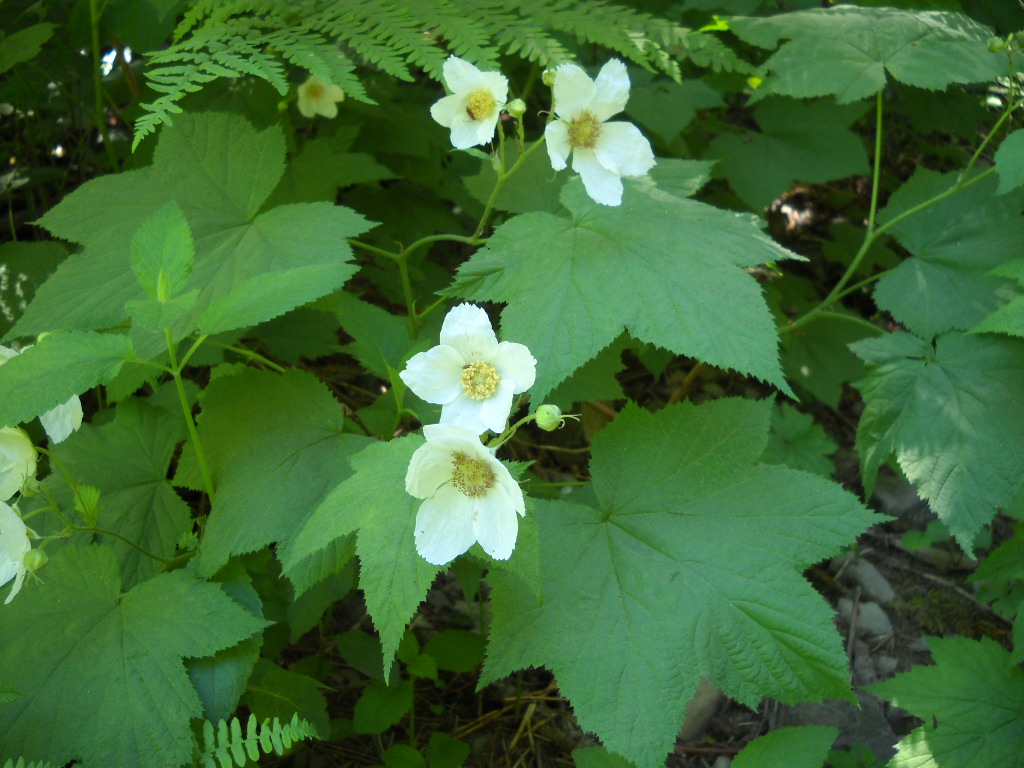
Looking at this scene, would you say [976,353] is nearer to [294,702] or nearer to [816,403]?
[816,403]

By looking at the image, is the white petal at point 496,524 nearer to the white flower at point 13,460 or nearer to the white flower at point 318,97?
the white flower at point 13,460

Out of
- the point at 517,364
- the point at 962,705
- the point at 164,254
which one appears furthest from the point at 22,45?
the point at 962,705

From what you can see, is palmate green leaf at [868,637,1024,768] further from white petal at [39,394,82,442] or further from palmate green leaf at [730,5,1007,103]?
white petal at [39,394,82,442]

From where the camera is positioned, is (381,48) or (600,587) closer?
(600,587)

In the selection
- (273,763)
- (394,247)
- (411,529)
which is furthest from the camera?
(394,247)

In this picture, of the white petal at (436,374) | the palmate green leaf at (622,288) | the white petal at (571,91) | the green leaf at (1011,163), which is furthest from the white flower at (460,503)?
the green leaf at (1011,163)

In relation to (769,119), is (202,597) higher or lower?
lower

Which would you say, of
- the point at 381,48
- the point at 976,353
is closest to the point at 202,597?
the point at 381,48

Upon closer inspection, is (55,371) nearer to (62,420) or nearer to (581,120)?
(62,420)
